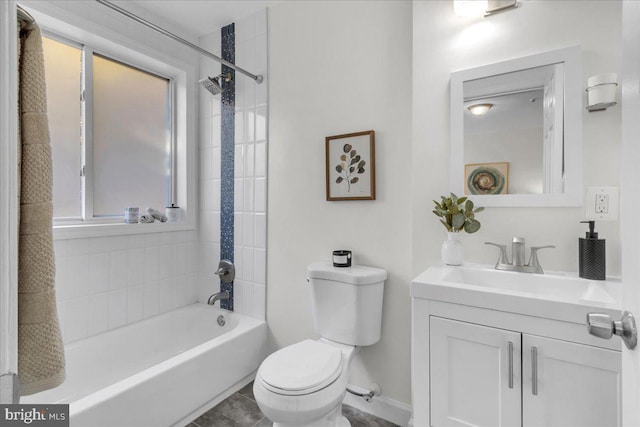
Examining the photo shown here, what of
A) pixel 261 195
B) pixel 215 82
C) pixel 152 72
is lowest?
pixel 261 195

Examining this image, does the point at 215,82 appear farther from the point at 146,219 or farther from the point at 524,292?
the point at 524,292

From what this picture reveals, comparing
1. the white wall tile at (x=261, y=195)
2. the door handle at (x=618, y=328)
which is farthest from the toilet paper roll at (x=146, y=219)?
the door handle at (x=618, y=328)

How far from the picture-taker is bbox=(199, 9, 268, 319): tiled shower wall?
2.22 m

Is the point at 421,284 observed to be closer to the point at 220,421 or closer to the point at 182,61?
the point at 220,421

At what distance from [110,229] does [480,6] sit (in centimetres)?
232

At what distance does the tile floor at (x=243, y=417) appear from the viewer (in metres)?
1.71

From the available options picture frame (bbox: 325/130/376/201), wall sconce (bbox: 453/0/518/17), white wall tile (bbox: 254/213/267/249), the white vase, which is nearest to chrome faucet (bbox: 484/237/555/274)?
the white vase

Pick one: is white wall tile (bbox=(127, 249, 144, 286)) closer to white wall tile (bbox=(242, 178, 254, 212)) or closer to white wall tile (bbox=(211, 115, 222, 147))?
white wall tile (bbox=(242, 178, 254, 212))

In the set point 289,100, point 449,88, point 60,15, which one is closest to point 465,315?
point 449,88

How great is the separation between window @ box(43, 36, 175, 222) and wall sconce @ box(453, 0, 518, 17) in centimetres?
208

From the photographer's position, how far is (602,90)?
47.7 inches

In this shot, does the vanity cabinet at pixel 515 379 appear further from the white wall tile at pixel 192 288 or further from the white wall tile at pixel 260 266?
the white wall tile at pixel 192 288

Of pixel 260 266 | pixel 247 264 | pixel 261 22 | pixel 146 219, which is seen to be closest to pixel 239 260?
pixel 247 264

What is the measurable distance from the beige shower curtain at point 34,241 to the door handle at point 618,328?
104 centimetres
